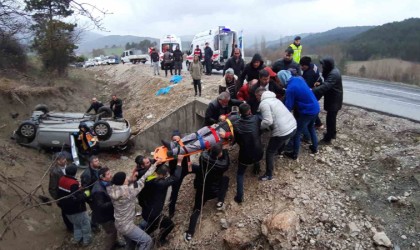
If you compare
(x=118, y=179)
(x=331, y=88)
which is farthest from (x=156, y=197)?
(x=331, y=88)

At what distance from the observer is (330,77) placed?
227 inches

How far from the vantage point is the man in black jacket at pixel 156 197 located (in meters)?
4.68

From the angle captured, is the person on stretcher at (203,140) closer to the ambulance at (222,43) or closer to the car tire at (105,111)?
the car tire at (105,111)

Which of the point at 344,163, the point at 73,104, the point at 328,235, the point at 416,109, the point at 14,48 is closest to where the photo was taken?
the point at 328,235

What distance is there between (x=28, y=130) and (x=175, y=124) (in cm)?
440

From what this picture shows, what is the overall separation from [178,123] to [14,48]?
483 inches

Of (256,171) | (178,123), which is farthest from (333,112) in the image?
(178,123)

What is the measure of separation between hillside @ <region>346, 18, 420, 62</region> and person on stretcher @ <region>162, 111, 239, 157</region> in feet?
135

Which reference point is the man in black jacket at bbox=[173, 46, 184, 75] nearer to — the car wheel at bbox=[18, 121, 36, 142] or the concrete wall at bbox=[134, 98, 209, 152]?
the concrete wall at bbox=[134, 98, 209, 152]

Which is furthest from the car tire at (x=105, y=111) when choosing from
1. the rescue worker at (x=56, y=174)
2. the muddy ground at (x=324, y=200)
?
the rescue worker at (x=56, y=174)

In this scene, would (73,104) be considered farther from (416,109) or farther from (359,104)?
(416,109)

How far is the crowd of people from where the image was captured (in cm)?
471

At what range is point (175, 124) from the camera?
9.90m

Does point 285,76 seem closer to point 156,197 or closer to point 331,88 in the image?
point 331,88
